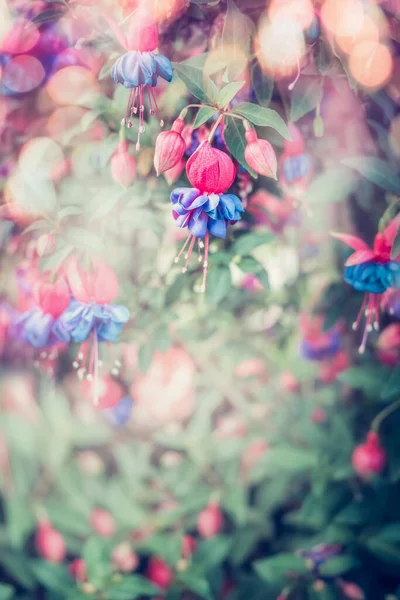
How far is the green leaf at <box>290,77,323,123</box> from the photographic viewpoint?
644 mm

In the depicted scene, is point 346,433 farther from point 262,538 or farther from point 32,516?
point 32,516

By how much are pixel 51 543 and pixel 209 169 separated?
92cm

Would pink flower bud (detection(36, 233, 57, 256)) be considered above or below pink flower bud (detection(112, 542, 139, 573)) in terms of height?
above

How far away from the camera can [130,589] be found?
99 cm

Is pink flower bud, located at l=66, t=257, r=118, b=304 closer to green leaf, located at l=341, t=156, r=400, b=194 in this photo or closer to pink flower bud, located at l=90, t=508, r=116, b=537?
green leaf, located at l=341, t=156, r=400, b=194

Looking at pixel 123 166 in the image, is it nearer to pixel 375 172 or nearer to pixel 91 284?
pixel 91 284

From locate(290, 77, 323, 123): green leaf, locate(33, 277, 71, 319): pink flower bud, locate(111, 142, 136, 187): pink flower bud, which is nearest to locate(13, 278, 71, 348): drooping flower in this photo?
locate(33, 277, 71, 319): pink flower bud

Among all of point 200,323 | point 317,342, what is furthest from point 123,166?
point 317,342

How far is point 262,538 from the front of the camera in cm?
115

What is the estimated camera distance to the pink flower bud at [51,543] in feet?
3.65

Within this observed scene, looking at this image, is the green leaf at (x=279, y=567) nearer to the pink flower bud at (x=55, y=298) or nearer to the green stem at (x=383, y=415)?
the green stem at (x=383, y=415)

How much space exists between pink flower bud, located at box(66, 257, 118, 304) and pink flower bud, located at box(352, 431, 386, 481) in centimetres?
52

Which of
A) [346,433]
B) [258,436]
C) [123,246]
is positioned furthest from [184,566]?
[123,246]

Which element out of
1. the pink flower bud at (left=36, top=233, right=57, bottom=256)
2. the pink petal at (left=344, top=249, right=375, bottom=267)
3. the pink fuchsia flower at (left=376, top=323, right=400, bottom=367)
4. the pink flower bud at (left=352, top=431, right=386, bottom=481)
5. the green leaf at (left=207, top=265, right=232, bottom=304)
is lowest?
the pink flower bud at (left=352, top=431, right=386, bottom=481)
